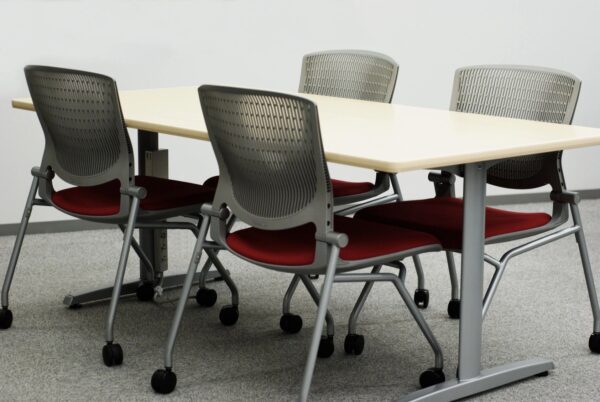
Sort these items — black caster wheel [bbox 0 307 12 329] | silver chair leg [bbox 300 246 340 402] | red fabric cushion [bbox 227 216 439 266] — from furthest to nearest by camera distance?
black caster wheel [bbox 0 307 12 329], red fabric cushion [bbox 227 216 439 266], silver chair leg [bbox 300 246 340 402]

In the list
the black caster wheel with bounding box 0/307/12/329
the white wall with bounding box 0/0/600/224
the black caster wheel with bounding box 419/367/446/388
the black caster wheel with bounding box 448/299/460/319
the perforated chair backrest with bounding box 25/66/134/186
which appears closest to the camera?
the black caster wheel with bounding box 419/367/446/388

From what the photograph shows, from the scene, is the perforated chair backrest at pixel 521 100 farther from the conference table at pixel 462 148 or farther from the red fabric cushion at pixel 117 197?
the red fabric cushion at pixel 117 197

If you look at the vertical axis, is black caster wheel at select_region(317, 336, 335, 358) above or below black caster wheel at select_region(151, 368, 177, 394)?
below

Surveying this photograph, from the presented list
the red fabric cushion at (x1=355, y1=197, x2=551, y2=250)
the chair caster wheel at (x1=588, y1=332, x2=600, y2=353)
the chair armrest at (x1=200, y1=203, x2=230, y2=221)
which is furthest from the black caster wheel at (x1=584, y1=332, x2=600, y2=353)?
the chair armrest at (x1=200, y1=203, x2=230, y2=221)

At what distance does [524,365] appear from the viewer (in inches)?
121

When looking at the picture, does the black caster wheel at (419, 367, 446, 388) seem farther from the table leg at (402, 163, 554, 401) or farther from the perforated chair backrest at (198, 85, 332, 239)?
the perforated chair backrest at (198, 85, 332, 239)

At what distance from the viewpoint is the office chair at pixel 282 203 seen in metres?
2.53

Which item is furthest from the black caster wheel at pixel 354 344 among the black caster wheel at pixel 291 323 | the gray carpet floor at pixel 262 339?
the black caster wheel at pixel 291 323

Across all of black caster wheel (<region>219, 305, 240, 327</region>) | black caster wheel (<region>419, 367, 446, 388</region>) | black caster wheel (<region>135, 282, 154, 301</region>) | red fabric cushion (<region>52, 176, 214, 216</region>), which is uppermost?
red fabric cushion (<region>52, 176, 214, 216</region>)

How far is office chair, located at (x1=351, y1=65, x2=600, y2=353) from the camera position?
3.12 meters

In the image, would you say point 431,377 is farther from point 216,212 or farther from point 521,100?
point 521,100

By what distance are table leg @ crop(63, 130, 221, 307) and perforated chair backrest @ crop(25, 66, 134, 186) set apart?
544mm

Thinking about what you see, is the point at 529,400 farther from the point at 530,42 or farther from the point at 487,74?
the point at 530,42

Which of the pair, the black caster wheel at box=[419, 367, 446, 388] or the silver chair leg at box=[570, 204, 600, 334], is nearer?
the black caster wheel at box=[419, 367, 446, 388]
